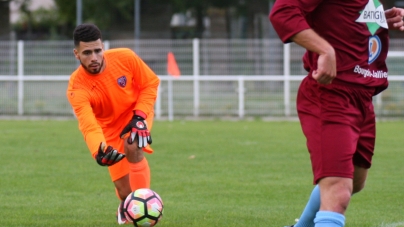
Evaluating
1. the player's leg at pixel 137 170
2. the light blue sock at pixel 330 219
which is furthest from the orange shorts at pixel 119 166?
the light blue sock at pixel 330 219

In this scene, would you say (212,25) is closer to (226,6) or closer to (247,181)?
(226,6)

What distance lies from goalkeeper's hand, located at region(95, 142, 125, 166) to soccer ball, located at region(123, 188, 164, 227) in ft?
1.57

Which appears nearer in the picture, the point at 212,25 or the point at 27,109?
the point at 27,109

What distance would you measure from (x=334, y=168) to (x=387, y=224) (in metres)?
2.45

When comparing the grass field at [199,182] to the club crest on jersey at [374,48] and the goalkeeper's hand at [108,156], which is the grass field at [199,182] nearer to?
the goalkeeper's hand at [108,156]

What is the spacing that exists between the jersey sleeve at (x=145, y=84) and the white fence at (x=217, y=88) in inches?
560

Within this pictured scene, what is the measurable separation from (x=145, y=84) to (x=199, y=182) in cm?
271

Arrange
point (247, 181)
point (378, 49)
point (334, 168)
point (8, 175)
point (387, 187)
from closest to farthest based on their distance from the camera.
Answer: point (334, 168), point (378, 49), point (387, 187), point (247, 181), point (8, 175)

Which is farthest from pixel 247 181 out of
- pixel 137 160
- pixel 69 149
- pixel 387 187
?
pixel 69 149

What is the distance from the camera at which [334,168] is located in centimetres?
428

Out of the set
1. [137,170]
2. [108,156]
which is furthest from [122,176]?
[108,156]

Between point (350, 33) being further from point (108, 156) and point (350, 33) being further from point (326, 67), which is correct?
point (108, 156)

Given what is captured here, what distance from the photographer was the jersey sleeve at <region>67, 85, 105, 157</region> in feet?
19.8

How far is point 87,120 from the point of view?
6.17 metres
